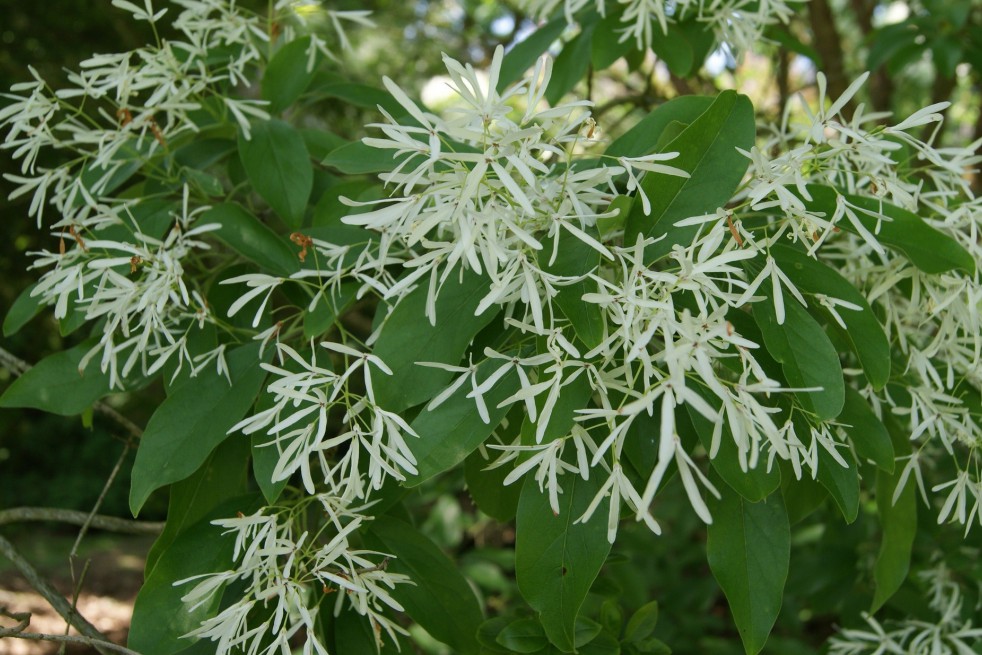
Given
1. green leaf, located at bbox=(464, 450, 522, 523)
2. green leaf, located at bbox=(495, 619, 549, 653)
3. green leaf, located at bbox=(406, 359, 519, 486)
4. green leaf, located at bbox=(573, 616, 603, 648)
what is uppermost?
green leaf, located at bbox=(406, 359, 519, 486)

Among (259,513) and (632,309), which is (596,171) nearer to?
(632,309)

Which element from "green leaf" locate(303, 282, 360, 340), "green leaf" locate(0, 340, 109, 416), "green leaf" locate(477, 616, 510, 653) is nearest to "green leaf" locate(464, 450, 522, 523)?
"green leaf" locate(477, 616, 510, 653)

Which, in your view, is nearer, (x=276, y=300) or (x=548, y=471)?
(x=548, y=471)

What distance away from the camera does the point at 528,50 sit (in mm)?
1441

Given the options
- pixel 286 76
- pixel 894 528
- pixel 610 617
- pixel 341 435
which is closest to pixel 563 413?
pixel 341 435

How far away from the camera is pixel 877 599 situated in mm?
1090

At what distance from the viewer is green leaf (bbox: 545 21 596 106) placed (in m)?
1.45

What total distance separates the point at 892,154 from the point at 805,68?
11.8ft

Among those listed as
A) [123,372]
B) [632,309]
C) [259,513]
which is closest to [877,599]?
[632,309]

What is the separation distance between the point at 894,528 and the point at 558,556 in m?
0.51

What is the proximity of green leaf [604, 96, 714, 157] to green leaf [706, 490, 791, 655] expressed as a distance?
41cm

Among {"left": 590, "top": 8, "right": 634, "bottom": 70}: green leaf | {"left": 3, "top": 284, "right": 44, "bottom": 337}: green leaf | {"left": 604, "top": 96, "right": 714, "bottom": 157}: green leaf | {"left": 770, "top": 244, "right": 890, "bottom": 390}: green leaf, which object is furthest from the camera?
{"left": 590, "top": 8, "right": 634, "bottom": 70}: green leaf

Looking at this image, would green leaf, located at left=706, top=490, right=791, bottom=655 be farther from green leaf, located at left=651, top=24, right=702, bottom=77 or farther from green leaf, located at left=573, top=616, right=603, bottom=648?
green leaf, located at left=651, top=24, right=702, bottom=77

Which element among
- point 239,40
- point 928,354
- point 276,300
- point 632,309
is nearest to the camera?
point 632,309
